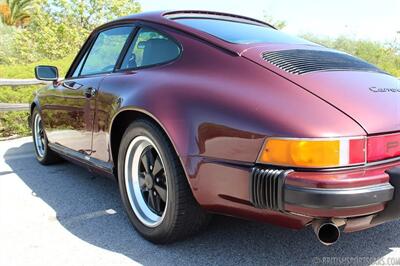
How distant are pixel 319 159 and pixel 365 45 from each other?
833 inches

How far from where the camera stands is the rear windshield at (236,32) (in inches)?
106

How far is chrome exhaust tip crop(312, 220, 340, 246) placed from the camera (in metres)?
1.93

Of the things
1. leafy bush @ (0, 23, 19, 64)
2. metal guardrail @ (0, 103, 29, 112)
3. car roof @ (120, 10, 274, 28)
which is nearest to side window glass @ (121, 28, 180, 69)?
car roof @ (120, 10, 274, 28)

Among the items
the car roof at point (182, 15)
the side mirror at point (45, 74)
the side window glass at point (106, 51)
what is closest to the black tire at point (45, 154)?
the side mirror at point (45, 74)

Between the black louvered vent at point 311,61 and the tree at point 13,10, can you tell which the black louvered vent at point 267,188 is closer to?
the black louvered vent at point 311,61

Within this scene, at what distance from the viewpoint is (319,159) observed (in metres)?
1.85

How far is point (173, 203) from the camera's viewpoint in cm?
237

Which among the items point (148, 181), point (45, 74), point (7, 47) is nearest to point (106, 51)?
point (45, 74)

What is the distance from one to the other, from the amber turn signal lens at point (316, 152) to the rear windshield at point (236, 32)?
0.93 metres

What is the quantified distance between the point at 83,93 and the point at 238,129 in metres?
1.72

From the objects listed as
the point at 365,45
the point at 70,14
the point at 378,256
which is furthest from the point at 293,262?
the point at 70,14

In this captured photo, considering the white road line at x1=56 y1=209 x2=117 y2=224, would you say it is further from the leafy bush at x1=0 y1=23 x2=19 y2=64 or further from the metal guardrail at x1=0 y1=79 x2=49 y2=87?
the leafy bush at x1=0 y1=23 x2=19 y2=64

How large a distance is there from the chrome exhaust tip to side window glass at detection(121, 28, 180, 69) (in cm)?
134

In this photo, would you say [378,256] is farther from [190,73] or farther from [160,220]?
[190,73]
